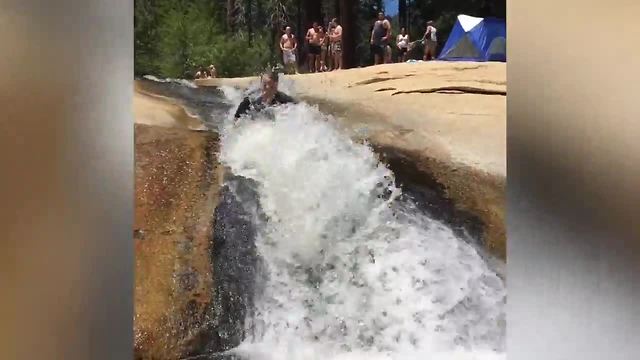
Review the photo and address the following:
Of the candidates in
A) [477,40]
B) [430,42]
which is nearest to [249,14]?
[430,42]

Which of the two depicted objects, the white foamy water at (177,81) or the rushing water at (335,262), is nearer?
the rushing water at (335,262)

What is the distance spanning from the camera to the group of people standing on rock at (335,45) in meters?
1.55

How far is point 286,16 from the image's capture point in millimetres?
1610

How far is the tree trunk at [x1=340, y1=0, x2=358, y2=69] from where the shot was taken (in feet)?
5.22

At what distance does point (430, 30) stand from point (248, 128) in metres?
0.52

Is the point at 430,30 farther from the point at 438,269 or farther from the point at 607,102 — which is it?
the point at 438,269

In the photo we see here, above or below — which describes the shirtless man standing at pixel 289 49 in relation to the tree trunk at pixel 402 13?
below

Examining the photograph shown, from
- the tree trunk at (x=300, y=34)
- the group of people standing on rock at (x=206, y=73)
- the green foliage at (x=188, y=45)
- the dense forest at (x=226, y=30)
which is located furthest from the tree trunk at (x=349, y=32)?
the group of people standing on rock at (x=206, y=73)

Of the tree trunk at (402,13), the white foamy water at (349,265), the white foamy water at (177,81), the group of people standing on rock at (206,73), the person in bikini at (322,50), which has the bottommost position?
the white foamy water at (349,265)

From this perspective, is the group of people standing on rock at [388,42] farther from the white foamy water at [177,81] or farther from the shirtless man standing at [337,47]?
the white foamy water at [177,81]

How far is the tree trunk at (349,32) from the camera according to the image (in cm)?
159

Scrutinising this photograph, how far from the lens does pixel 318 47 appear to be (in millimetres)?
1605

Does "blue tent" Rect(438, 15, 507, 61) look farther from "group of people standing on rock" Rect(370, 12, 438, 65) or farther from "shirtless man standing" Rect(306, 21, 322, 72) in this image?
"shirtless man standing" Rect(306, 21, 322, 72)

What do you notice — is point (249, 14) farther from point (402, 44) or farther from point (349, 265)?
point (349, 265)
